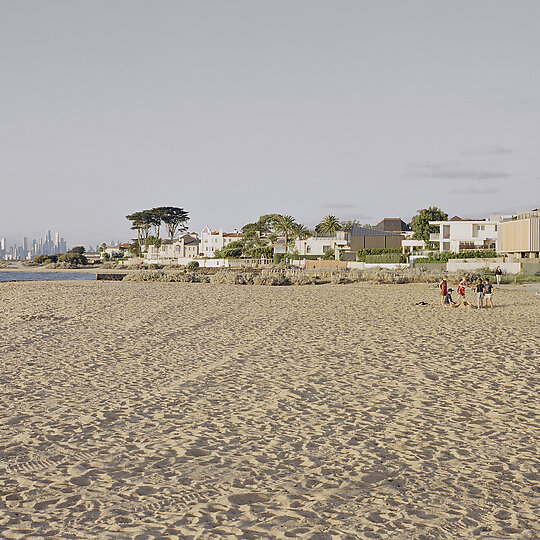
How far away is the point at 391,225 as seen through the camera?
92.6m

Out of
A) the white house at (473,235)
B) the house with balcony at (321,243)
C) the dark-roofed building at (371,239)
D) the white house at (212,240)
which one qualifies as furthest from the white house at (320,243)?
the white house at (212,240)

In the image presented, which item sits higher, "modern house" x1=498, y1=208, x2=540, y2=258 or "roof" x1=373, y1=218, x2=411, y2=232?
"roof" x1=373, y1=218, x2=411, y2=232

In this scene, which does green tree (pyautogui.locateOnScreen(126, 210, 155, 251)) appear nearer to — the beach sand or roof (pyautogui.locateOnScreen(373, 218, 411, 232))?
roof (pyautogui.locateOnScreen(373, 218, 411, 232))

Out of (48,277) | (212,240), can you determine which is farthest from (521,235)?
(212,240)

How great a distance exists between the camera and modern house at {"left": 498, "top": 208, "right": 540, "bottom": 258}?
50781 millimetres

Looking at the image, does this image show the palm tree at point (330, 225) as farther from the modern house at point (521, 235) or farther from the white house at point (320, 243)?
the modern house at point (521, 235)

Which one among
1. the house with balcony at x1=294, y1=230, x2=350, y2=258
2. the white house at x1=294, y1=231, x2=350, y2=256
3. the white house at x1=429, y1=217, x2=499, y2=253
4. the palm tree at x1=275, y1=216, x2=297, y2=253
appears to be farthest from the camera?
the palm tree at x1=275, y1=216, x2=297, y2=253

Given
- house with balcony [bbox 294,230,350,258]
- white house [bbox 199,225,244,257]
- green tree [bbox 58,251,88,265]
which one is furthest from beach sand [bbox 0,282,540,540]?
green tree [bbox 58,251,88,265]

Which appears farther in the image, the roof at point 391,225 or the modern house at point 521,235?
the roof at point 391,225

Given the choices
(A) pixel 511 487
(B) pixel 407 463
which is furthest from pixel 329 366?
(A) pixel 511 487

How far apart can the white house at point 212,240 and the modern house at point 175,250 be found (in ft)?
8.48

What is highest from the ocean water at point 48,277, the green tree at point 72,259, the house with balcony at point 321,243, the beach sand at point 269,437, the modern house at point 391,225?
the modern house at point 391,225

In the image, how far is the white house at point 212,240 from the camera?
106 m

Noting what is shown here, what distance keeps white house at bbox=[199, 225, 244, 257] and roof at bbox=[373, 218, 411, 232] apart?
25304mm
